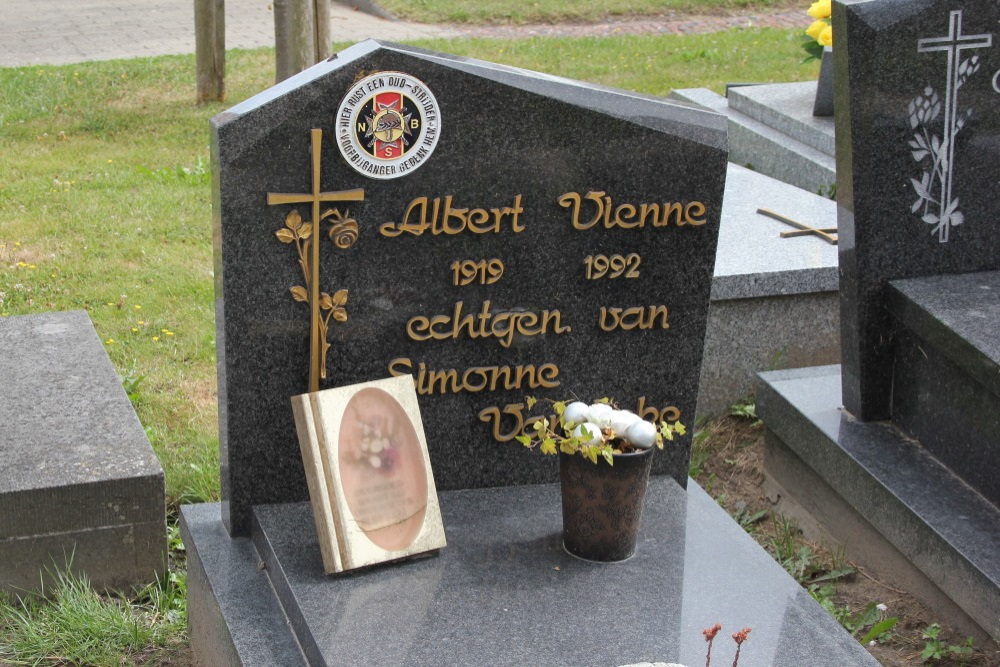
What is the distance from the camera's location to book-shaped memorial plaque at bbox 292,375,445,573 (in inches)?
102

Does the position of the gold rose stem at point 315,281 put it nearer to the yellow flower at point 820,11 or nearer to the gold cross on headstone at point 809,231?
the gold cross on headstone at point 809,231

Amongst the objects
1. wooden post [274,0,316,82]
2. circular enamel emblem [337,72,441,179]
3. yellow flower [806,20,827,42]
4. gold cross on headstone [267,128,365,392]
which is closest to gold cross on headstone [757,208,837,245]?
yellow flower [806,20,827,42]

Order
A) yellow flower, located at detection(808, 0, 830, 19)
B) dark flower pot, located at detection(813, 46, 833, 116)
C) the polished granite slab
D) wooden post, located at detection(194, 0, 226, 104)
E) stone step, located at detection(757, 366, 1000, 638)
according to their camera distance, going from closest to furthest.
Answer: the polished granite slab, stone step, located at detection(757, 366, 1000, 638), dark flower pot, located at detection(813, 46, 833, 116), yellow flower, located at detection(808, 0, 830, 19), wooden post, located at detection(194, 0, 226, 104)

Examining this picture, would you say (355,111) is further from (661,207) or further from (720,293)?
(720,293)

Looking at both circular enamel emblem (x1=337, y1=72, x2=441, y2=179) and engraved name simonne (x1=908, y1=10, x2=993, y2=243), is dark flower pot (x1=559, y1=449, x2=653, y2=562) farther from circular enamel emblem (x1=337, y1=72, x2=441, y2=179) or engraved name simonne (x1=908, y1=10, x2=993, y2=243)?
engraved name simonne (x1=908, y1=10, x2=993, y2=243)

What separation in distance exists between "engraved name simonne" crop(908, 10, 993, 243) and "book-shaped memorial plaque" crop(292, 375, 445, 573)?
66.9 inches

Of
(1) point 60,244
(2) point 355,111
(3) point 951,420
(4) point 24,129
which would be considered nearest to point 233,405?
(2) point 355,111

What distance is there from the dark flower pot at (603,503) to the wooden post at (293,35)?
4.16 meters

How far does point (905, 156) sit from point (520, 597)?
1776mm

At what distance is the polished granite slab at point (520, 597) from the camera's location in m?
2.38

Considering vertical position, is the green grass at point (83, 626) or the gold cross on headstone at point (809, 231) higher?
the gold cross on headstone at point (809, 231)

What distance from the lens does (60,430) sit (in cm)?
328

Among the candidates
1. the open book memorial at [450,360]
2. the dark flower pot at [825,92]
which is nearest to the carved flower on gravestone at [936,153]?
the open book memorial at [450,360]

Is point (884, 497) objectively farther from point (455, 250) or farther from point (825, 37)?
point (825, 37)
